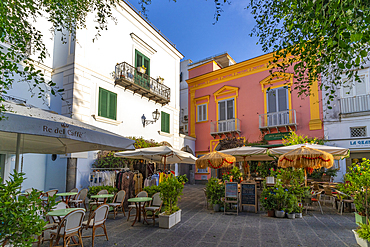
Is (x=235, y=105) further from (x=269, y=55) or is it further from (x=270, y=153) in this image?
(x=270, y=153)

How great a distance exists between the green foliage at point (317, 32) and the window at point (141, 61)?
9632mm

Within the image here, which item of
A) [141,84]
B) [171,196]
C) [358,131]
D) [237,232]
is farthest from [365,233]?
[358,131]

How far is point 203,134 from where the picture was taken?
781 inches

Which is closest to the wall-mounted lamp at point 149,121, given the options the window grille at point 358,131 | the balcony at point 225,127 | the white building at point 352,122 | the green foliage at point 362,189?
the balcony at point 225,127

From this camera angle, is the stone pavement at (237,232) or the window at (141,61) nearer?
the stone pavement at (237,232)

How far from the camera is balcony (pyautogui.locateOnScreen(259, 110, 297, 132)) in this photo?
15344 millimetres

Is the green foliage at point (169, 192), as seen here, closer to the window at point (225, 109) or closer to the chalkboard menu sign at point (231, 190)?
the chalkboard menu sign at point (231, 190)

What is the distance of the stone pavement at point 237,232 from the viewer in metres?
4.98

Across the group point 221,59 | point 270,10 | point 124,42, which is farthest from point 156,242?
point 221,59

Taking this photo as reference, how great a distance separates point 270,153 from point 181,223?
476cm

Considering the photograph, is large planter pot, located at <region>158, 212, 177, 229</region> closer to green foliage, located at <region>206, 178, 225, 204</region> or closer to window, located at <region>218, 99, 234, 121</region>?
green foliage, located at <region>206, 178, 225, 204</region>

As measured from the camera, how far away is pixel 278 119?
15859 millimetres

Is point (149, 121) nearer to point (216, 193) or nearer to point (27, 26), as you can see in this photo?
point (216, 193)

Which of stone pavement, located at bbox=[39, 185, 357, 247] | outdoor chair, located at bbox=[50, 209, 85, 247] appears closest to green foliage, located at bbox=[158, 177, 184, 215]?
stone pavement, located at bbox=[39, 185, 357, 247]
